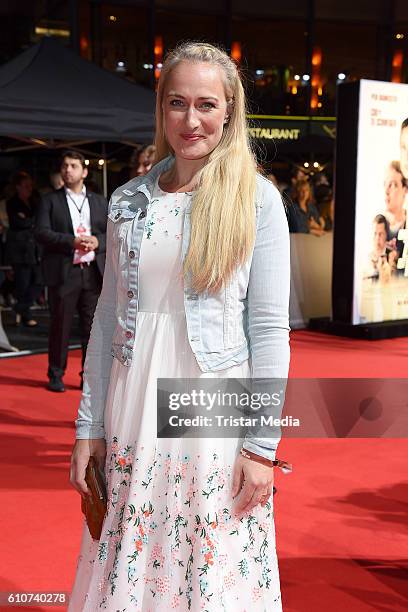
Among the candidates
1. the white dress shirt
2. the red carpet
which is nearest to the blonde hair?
the red carpet

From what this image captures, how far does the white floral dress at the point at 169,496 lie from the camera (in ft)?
5.74

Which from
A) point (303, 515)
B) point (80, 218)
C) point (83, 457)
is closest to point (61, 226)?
point (80, 218)

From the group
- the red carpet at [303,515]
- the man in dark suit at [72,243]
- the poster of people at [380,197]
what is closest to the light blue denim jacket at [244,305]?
the red carpet at [303,515]

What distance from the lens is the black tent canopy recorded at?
6648mm

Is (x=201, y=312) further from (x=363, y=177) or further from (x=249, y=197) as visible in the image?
(x=363, y=177)

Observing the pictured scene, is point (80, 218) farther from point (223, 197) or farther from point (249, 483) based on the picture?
point (249, 483)

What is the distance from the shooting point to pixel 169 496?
1765mm

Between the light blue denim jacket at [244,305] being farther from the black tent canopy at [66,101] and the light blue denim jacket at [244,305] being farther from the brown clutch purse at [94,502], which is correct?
the black tent canopy at [66,101]

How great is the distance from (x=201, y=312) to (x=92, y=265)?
13.7 feet

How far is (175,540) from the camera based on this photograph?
69.3 inches

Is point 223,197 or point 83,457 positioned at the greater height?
point 223,197

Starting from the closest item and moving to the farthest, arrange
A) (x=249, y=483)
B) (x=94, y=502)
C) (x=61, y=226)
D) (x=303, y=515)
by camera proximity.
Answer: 1. (x=249, y=483)
2. (x=94, y=502)
3. (x=303, y=515)
4. (x=61, y=226)

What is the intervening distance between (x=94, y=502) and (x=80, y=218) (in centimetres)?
409

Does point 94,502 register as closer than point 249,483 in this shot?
No
